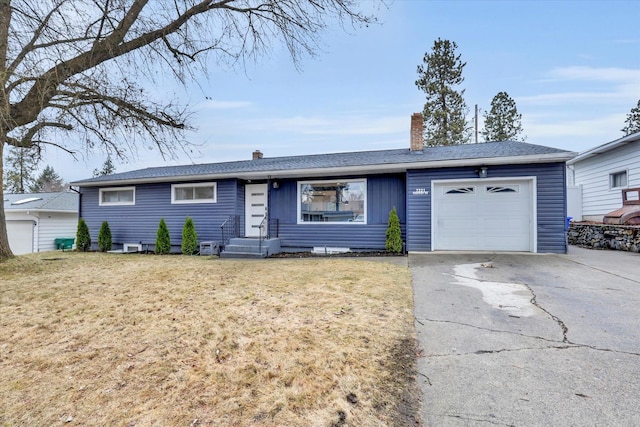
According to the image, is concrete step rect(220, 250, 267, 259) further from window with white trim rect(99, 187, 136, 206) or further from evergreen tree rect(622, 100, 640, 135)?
evergreen tree rect(622, 100, 640, 135)

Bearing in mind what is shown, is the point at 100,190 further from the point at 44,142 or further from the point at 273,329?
the point at 273,329

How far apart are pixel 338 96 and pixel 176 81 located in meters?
7.78

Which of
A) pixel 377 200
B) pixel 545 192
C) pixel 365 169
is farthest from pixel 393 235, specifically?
pixel 545 192

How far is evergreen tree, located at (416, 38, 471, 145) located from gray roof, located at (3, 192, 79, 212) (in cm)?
2345

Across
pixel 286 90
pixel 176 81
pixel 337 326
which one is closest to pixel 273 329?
pixel 337 326

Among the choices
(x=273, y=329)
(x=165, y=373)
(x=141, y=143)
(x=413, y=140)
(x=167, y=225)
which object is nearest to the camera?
(x=165, y=373)

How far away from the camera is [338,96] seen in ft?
46.3

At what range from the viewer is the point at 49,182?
4538 cm

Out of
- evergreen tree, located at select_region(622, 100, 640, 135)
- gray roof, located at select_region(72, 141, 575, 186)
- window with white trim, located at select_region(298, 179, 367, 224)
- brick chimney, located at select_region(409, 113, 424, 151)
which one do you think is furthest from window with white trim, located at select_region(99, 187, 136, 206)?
evergreen tree, located at select_region(622, 100, 640, 135)

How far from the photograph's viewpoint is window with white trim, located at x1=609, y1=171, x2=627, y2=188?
10.9 metres

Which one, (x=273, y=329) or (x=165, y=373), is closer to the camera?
Result: (x=165, y=373)

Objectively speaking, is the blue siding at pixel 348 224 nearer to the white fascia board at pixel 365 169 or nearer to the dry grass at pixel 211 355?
the white fascia board at pixel 365 169

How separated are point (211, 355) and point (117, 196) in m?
12.6

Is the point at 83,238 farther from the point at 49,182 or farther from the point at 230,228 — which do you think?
the point at 49,182
